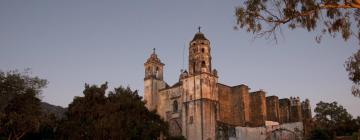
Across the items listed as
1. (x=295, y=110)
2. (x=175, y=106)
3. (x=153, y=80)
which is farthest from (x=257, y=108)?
(x=153, y=80)

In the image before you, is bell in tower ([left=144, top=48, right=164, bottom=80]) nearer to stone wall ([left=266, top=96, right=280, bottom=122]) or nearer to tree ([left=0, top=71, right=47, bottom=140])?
stone wall ([left=266, top=96, right=280, bottom=122])

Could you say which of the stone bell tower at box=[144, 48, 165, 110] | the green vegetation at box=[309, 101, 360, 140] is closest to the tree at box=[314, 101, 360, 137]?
the green vegetation at box=[309, 101, 360, 140]

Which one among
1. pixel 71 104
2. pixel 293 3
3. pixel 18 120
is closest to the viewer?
pixel 293 3

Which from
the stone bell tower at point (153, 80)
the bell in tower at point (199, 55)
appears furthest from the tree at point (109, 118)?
the stone bell tower at point (153, 80)

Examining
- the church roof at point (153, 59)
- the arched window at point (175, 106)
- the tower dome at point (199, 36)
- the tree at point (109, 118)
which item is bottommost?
the tree at point (109, 118)

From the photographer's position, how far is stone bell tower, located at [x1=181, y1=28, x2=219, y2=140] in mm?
43312

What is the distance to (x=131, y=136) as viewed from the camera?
30.8 meters

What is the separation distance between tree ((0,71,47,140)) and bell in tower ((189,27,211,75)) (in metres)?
19.7

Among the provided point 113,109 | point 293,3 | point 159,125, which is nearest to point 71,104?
point 113,109

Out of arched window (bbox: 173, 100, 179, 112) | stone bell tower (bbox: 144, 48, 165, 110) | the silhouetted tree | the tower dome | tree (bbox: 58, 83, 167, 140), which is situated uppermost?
the tower dome

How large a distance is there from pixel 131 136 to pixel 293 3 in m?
18.7

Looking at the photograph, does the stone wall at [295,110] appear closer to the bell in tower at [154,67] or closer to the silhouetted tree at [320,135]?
the silhouetted tree at [320,135]

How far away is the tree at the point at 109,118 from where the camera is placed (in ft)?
97.6

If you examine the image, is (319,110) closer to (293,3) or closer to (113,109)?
(113,109)
